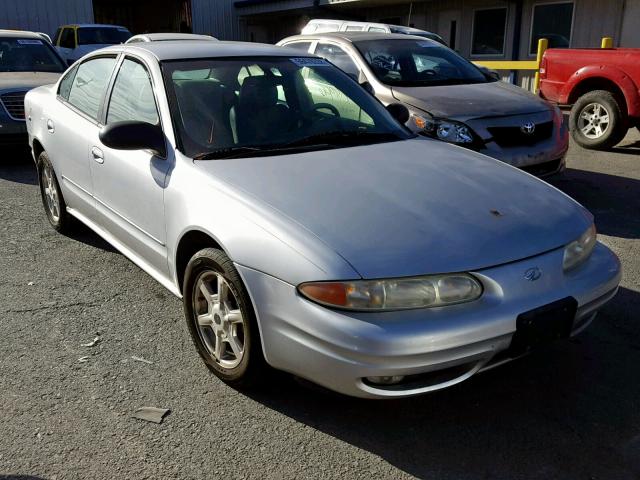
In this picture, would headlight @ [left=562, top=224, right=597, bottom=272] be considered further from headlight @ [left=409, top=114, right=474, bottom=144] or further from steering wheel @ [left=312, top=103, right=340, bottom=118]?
headlight @ [left=409, top=114, right=474, bottom=144]

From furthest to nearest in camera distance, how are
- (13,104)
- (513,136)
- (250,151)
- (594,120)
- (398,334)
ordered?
(594,120) → (13,104) → (513,136) → (250,151) → (398,334)

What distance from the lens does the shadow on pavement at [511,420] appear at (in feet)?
8.23

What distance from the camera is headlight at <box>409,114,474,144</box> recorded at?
566 centimetres

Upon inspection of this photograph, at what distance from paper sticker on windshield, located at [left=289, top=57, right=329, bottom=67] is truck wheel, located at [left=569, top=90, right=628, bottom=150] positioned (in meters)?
5.35

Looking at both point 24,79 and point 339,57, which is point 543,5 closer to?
point 339,57

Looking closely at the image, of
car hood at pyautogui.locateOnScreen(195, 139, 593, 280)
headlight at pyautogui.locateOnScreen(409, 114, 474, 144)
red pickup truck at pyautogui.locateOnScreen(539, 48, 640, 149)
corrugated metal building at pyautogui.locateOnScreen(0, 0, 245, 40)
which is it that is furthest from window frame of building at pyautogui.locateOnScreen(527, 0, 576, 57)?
corrugated metal building at pyautogui.locateOnScreen(0, 0, 245, 40)

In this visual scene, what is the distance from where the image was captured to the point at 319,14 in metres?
23.1

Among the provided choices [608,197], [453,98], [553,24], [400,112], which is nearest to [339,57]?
[453,98]

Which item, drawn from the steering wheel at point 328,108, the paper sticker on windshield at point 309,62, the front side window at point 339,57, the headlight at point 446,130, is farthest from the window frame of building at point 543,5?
the steering wheel at point 328,108

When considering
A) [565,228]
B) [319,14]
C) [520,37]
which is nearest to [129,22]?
[319,14]

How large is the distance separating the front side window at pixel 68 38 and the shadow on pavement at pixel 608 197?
1437 cm

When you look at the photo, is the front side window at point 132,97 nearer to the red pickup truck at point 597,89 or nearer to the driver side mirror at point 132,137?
the driver side mirror at point 132,137

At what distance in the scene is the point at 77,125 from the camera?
4.34 metres

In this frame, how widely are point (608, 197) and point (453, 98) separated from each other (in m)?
1.89
